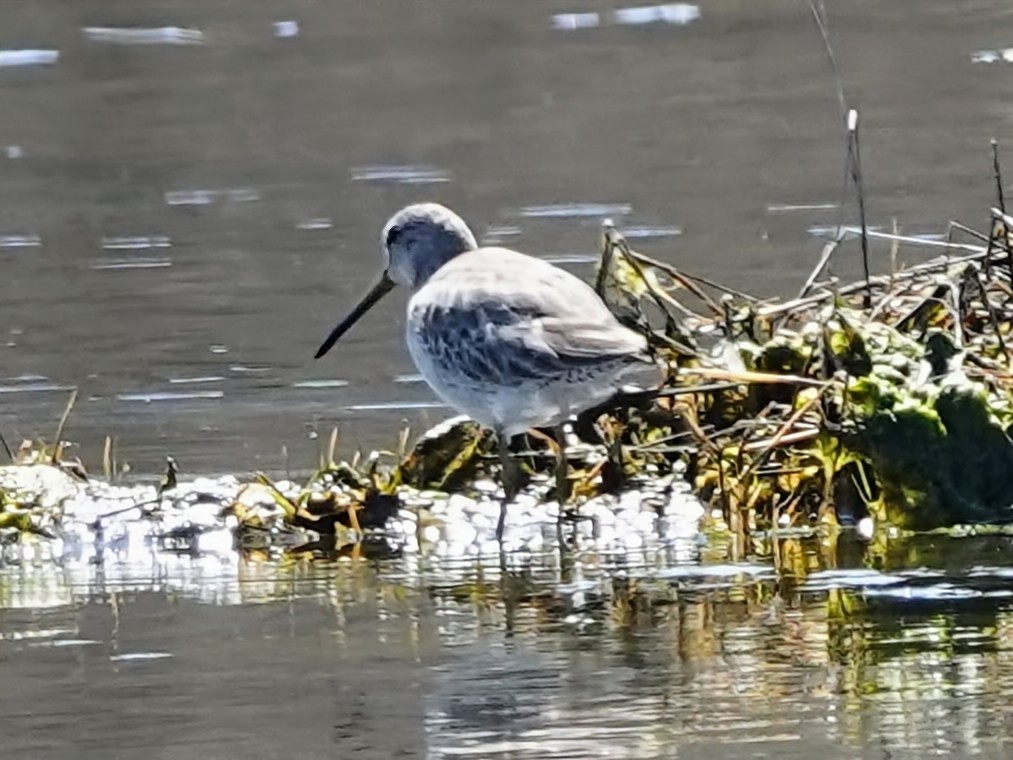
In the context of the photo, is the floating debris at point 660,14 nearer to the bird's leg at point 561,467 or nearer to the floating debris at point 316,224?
the floating debris at point 316,224

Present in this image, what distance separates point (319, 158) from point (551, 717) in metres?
9.45

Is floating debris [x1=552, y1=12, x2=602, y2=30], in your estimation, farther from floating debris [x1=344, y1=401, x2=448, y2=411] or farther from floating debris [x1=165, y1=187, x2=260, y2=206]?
floating debris [x1=344, y1=401, x2=448, y2=411]

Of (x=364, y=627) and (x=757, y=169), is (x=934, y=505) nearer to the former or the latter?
(x=364, y=627)

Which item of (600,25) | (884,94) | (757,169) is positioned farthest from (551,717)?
(600,25)

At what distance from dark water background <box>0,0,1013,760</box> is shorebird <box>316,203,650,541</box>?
0.64m

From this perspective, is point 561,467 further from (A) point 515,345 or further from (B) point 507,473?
(A) point 515,345

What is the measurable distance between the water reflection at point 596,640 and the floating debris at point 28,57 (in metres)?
11.3

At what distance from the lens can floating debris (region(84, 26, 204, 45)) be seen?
19.2 m

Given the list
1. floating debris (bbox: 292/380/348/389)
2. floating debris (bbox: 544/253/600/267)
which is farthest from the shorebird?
floating debris (bbox: 544/253/600/267)

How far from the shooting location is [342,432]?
9000 mm

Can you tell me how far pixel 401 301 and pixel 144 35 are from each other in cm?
879

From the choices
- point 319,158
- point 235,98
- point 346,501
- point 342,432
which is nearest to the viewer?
point 346,501

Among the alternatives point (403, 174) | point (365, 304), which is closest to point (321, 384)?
point (365, 304)

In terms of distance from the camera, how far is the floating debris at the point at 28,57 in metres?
18.5
